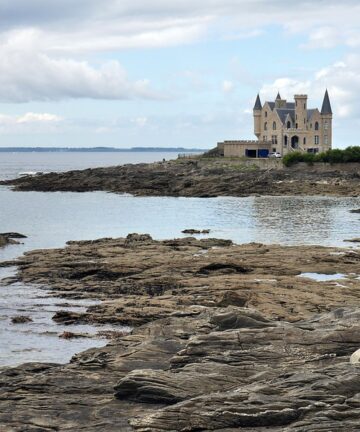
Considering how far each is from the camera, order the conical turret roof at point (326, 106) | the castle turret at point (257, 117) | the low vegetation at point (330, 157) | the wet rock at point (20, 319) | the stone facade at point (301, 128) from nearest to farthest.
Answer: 1. the wet rock at point (20, 319)
2. the low vegetation at point (330, 157)
3. the stone facade at point (301, 128)
4. the conical turret roof at point (326, 106)
5. the castle turret at point (257, 117)

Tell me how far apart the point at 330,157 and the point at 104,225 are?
5714cm

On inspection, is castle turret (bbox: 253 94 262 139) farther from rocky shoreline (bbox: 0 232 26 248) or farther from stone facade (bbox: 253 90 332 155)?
rocky shoreline (bbox: 0 232 26 248)

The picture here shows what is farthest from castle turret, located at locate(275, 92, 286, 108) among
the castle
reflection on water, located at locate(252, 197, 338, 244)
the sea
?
reflection on water, located at locate(252, 197, 338, 244)

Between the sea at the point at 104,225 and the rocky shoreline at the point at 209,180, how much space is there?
16.6 ft

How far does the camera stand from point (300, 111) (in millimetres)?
159375

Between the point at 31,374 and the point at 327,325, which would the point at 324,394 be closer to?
the point at 327,325

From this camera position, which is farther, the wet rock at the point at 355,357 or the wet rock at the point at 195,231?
the wet rock at the point at 195,231

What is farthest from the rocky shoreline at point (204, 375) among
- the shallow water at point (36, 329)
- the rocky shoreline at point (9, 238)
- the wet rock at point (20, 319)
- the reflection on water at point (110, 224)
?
the rocky shoreline at point (9, 238)

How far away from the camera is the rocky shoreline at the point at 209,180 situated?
112625 millimetres

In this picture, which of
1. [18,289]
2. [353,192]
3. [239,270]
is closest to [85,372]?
[18,289]

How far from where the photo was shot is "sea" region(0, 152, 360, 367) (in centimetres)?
3106

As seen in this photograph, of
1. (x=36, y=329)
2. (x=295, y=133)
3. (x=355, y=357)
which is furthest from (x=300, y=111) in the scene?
(x=355, y=357)

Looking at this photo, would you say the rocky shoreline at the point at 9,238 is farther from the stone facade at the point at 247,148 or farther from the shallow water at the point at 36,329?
the stone facade at the point at 247,148

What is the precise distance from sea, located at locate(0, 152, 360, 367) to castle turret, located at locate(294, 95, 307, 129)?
53.8 metres
